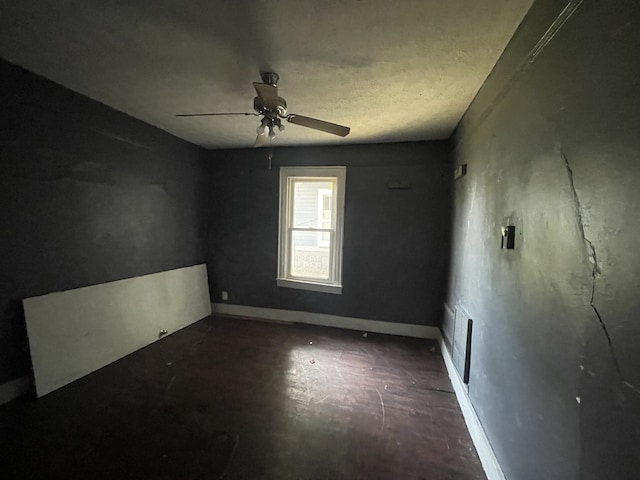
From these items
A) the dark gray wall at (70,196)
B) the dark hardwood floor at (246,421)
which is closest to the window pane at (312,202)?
the dark gray wall at (70,196)

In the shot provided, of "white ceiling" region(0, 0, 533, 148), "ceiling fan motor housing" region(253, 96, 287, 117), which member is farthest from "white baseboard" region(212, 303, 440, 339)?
"ceiling fan motor housing" region(253, 96, 287, 117)

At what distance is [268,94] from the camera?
1.86 meters

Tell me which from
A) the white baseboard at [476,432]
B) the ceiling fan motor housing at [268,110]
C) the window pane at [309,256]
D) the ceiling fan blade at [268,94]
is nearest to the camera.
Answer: the white baseboard at [476,432]

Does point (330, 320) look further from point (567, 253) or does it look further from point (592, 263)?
point (592, 263)

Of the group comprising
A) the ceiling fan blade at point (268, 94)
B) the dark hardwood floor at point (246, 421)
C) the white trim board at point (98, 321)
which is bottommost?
the dark hardwood floor at point (246, 421)

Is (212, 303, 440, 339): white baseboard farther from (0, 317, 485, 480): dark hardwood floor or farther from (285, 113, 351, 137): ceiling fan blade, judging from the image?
(285, 113, 351, 137): ceiling fan blade

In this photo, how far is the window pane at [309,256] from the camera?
407 centimetres

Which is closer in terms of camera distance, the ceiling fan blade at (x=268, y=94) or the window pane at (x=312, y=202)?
the ceiling fan blade at (x=268, y=94)

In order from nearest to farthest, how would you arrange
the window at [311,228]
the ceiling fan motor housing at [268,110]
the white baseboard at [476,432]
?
1. the white baseboard at [476,432]
2. the ceiling fan motor housing at [268,110]
3. the window at [311,228]

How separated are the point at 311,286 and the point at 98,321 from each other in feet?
7.78

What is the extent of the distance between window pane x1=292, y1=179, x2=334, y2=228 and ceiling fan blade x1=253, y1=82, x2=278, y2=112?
2.00 metres

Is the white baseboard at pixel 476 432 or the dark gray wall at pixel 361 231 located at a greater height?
the dark gray wall at pixel 361 231

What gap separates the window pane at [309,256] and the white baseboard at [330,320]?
0.56 metres

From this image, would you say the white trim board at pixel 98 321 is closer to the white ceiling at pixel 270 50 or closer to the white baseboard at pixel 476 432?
the white ceiling at pixel 270 50
